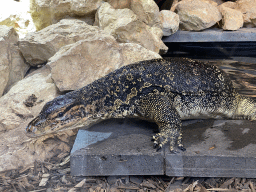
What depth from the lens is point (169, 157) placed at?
8.68ft

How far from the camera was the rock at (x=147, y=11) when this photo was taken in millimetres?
5430

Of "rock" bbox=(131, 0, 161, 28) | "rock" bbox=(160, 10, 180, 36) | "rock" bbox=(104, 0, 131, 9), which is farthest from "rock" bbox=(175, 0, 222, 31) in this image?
"rock" bbox=(104, 0, 131, 9)

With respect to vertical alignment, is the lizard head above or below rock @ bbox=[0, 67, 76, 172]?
above

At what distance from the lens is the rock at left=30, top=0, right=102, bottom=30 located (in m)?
4.13

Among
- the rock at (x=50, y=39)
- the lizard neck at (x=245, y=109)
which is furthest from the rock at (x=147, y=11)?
the lizard neck at (x=245, y=109)

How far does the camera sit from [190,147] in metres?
2.75

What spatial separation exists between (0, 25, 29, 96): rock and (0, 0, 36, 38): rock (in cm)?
16

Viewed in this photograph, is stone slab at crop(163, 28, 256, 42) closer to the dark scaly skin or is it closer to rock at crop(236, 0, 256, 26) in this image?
rock at crop(236, 0, 256, 26)

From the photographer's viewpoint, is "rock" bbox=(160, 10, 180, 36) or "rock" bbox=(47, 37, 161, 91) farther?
"rock" bbox=(160, 10, 180, 36)

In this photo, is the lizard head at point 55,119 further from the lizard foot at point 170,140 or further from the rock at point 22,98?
the lizard foot at point 170,140

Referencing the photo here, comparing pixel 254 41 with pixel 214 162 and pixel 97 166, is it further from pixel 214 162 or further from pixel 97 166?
pixel 97 166

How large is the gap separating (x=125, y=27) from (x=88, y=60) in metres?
1.43

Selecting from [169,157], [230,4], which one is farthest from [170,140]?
[230,4]

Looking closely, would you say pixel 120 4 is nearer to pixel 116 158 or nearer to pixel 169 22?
pixel 169 22
